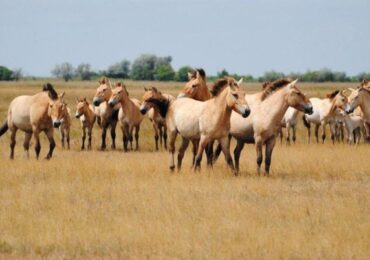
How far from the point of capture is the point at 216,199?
1380 cm

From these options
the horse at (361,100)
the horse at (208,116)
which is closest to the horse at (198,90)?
the horse at (208,116)

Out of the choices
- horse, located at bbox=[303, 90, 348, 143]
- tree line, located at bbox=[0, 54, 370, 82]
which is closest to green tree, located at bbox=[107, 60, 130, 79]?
tree line, located at bbox=[0, 54, 370, 82]

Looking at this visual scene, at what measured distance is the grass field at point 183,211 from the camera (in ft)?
33.5

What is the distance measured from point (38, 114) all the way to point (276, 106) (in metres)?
7.18

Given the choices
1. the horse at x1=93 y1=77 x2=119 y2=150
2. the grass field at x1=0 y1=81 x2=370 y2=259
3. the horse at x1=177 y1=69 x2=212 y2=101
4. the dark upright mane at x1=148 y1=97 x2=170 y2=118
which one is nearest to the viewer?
the grass field at x1=0 y1=81 x2=370 y2=259

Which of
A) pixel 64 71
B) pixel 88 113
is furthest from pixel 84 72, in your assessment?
pixel 88 113

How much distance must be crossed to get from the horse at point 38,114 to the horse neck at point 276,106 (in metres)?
5.91

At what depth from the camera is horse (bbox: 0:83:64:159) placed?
67.9 feet

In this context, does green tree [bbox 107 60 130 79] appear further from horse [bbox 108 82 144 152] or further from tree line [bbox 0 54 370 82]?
horse [bbox 108 82 144 152]

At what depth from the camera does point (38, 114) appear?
21.2 meters

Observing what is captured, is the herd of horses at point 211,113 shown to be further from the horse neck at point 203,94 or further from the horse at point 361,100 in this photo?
the horse at point 361,100

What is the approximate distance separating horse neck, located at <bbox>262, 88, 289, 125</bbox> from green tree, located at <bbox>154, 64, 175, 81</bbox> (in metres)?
97.0

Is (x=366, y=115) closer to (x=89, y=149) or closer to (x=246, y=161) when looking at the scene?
(x=246, y=161)

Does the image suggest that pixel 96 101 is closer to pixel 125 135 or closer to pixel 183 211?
pixel 125 135
